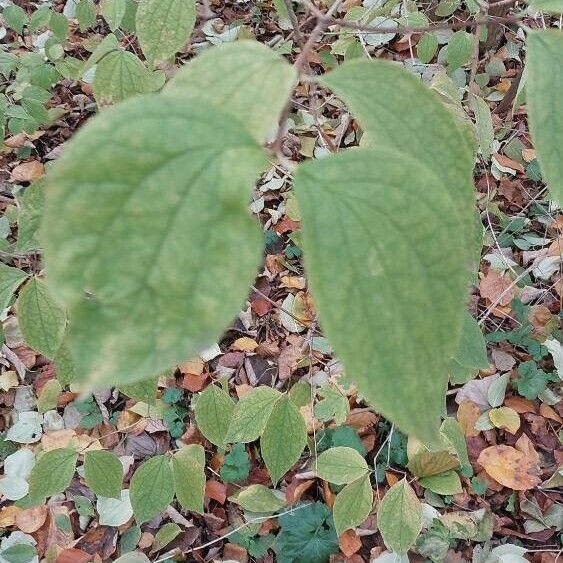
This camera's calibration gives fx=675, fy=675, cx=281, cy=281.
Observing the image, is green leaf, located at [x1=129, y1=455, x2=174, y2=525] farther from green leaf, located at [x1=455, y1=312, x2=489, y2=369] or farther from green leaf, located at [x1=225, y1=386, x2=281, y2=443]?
green leaf, located at [x1=455, y1=312, x2=489, y2=369]

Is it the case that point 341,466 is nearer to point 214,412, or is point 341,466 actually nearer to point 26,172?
point 214,412

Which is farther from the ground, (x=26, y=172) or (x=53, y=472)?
(x=53, y=472)

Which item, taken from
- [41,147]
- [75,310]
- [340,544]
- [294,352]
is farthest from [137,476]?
[41,147]

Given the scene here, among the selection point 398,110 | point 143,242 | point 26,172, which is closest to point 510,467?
point 398,110

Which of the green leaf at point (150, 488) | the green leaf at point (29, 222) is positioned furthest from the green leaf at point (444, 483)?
the green leaf at point (29, 222)

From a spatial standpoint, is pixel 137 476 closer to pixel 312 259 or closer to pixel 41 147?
pixel 312 259

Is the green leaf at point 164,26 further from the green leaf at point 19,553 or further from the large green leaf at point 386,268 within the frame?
the green leaf at point 19,553

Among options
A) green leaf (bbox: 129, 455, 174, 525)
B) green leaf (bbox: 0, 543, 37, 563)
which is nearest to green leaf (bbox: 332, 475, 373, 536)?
green leaf (bbox: 129, 455, 174, 525)
